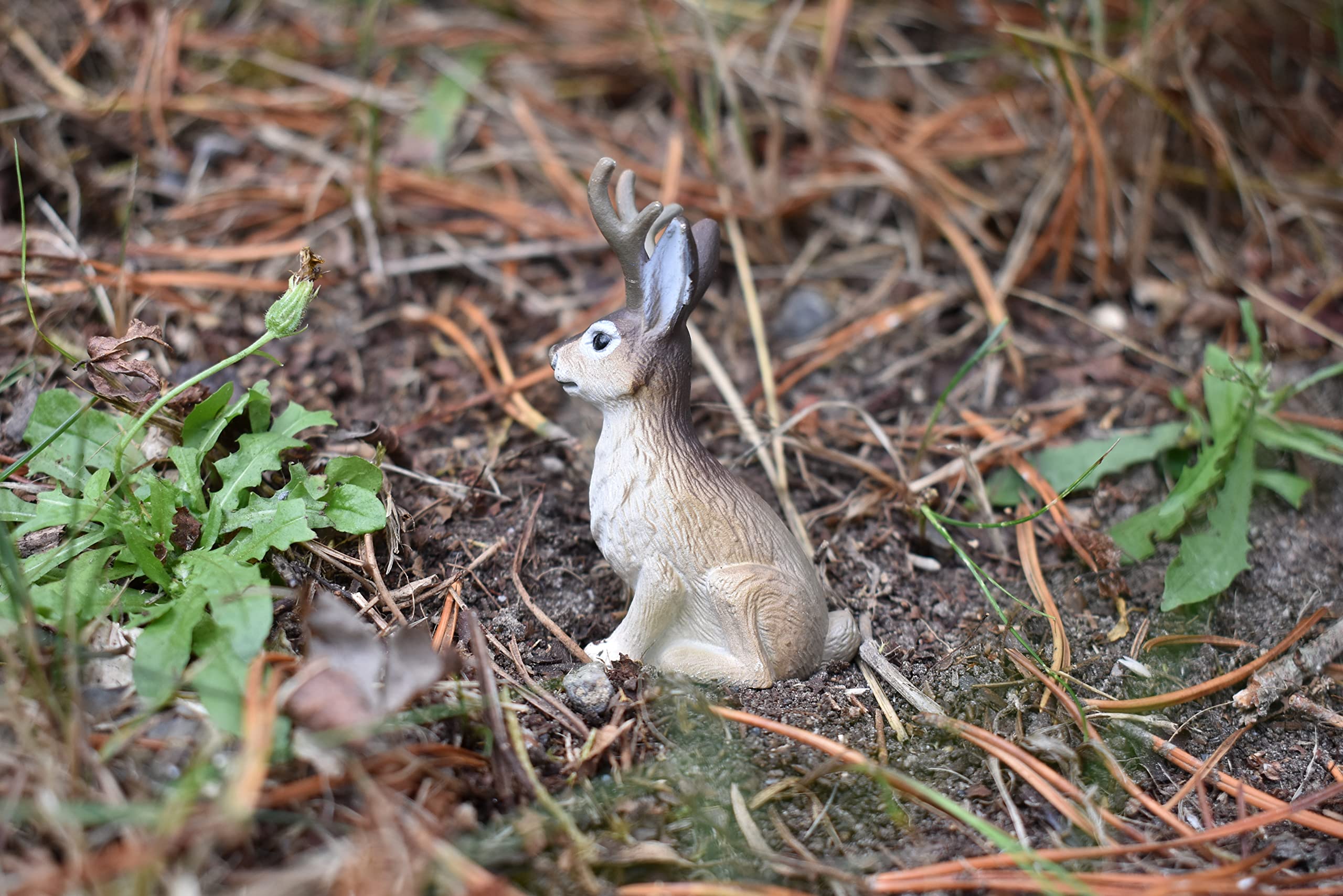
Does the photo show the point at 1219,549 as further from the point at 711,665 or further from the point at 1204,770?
the point at 711,665

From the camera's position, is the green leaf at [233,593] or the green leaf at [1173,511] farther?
the green leaf at [1173,511]

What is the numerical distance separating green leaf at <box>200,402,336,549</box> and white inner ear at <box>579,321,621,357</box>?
2.37 ft

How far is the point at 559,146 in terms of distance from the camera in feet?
14.3

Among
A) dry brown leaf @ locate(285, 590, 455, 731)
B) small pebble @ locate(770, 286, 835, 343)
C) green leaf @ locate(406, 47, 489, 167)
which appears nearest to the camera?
dry brown leaf @ locate(285, 590, 455, 731)

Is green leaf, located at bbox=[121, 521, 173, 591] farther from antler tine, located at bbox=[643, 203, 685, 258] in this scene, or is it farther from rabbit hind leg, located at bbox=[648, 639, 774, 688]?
antler tine, located at bbox=[643, 203, 685, 258]

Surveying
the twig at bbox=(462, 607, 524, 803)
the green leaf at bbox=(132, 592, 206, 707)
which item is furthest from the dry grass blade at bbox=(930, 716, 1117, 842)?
the green leaf at bbox=(132, 592, 206, 707)

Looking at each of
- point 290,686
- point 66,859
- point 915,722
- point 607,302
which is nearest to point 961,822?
point 915,722

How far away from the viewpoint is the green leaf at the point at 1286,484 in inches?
126

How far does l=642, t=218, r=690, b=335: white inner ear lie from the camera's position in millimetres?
2508

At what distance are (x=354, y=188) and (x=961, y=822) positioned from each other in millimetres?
3237

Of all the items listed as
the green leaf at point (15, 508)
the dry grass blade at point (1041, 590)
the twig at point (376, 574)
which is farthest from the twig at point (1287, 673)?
the green leaf at point (15, 508)

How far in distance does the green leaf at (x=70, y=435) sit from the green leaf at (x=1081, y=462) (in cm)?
262

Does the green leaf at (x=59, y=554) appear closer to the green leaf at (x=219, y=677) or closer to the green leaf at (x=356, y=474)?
the green leaf at (x=219, y=677)

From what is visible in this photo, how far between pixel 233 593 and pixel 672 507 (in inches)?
40.9
